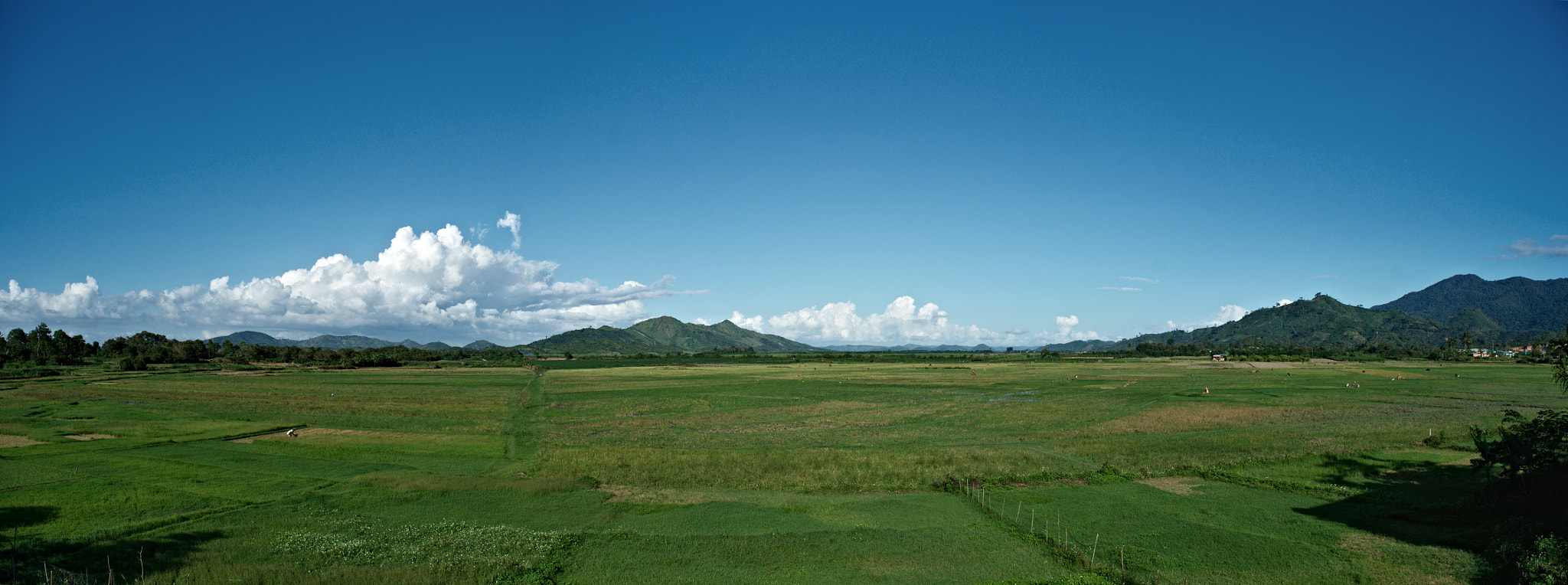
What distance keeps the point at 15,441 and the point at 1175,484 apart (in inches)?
2384

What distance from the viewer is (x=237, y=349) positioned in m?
169

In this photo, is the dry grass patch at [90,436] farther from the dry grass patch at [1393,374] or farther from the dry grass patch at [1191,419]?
the dry grass patch at [1393,374]

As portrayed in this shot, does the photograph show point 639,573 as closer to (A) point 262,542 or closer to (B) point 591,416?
(A) point 262,542

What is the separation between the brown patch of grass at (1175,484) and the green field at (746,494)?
7.3 inches

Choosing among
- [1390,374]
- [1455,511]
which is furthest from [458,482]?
[1390,374]

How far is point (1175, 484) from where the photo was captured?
86.9ft

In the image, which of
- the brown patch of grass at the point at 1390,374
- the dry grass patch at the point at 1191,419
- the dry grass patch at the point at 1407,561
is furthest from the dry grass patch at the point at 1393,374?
the dry grass patch at the point at 1407,561

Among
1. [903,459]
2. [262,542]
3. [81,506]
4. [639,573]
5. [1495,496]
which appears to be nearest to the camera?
[639,573]

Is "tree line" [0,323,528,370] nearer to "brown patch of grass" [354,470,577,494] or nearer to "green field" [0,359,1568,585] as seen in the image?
"green field" [0,359,1568,585]

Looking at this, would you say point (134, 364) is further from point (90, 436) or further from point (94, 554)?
point (94, 554)

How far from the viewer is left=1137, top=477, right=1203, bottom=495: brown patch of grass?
25.3m

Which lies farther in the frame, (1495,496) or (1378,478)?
(1378,478)

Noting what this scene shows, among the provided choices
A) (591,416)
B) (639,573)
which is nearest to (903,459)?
(639,573)

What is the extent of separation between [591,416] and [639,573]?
37372 millimetres
